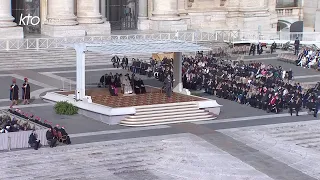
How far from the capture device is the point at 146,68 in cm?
5322

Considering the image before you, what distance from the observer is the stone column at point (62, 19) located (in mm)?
61125

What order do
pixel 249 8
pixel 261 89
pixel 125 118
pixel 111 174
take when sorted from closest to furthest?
pixel 111 174 → pixel 125 118 → pixel 261 89 → pixel 249 8

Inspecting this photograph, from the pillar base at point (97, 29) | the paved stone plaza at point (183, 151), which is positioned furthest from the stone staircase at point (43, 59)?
the paved stone plaza at point (183, 151)

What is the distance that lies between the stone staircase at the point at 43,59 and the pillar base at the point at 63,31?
2534 mm

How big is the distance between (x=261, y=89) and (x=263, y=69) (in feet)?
24.6

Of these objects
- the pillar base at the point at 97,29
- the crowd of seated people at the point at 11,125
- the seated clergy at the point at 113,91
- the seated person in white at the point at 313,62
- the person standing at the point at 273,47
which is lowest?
the crowd of seated people at the point at 11,125

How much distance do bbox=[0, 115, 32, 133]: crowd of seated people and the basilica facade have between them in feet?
77.1

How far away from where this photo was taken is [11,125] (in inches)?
1369

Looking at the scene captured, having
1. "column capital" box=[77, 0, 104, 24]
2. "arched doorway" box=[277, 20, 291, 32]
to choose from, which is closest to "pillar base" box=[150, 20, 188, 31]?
"column capital" box=[77, 0, 104, 24]

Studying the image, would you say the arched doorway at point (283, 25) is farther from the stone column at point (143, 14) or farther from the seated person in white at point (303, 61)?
the seated person in white at point (303, 61)

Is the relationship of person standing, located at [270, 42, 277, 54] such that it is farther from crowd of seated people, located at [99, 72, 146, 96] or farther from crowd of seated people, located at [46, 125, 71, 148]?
crowd of seated people, located at [46, 125, 71, 148]

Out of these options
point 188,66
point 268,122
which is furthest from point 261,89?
point 188,66

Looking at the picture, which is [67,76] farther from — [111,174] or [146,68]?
[111,174]

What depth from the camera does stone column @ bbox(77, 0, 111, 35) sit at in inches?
2527
